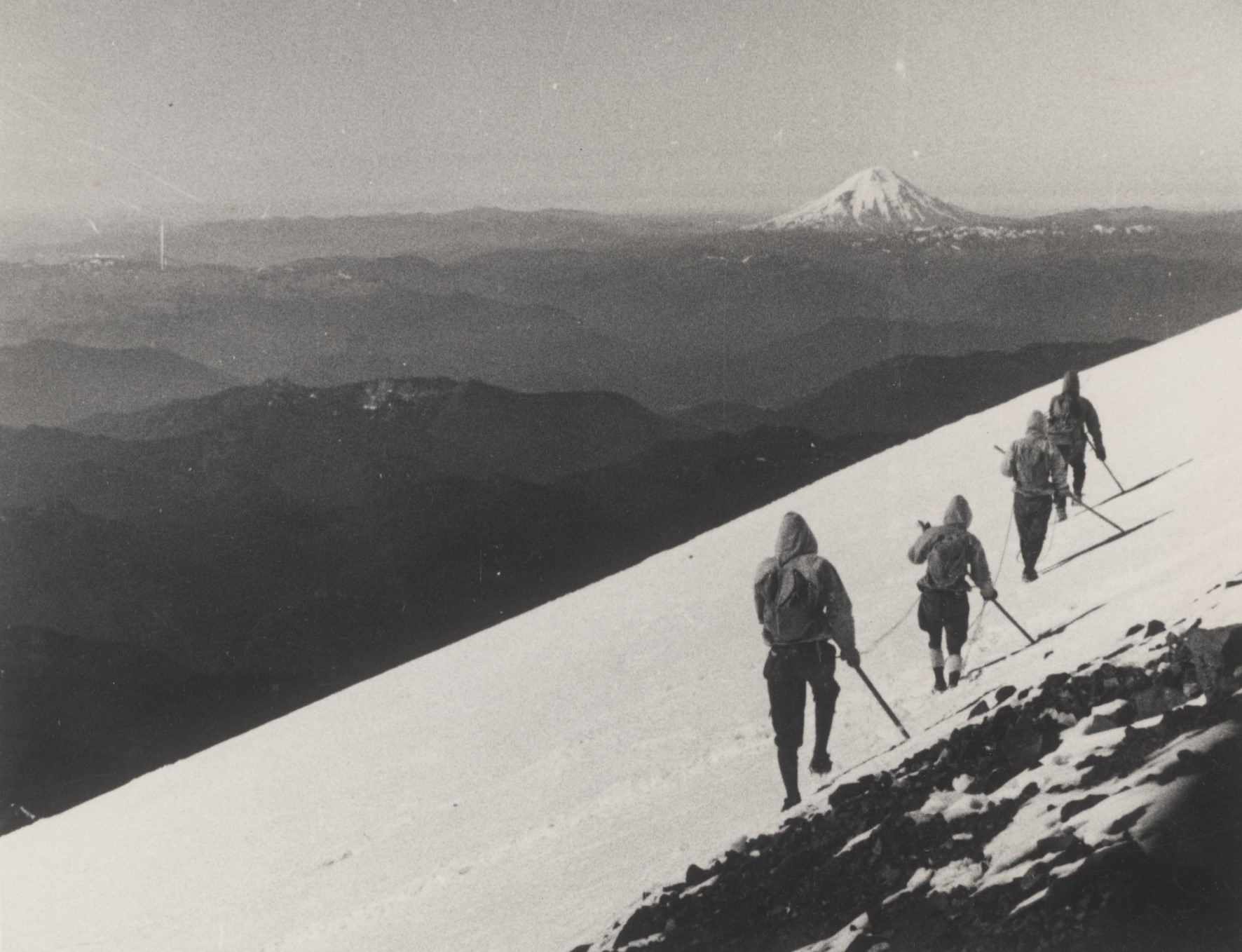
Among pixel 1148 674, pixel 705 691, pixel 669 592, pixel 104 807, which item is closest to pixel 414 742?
pixel 705 691

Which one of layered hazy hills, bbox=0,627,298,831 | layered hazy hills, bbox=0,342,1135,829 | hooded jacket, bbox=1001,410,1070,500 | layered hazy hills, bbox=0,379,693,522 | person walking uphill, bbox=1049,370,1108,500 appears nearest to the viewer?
hooded jacket, bbox=1001,410,1070,500

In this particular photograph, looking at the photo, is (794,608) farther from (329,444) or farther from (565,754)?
(329,444)

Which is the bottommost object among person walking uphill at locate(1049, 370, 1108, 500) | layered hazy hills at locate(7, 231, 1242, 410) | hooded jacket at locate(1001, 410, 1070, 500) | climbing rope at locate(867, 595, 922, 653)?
climbing rope at locate(867, 595, 922, 653)

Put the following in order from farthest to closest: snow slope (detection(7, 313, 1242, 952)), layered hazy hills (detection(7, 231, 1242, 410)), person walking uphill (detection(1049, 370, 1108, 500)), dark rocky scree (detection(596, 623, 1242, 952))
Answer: layered hazy hills (detection(7, 231, 1242, 410))
person walking uphill (detection(1049, 370, 1108, 500))
snow slope (detection(7, 313, 1242, 952))
dark rocky scree (detection(596, 623, 1242, 952))

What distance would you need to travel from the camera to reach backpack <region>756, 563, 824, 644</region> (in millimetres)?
5293

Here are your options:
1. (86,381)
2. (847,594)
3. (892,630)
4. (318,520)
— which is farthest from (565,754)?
(318,520)

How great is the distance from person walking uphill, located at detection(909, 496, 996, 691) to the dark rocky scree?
63.0 inches

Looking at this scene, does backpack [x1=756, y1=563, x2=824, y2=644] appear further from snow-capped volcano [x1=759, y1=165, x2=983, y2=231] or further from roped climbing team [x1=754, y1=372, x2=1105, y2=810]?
snow-capped volcano [x1=759, y1=165, x2=983, y2=231]

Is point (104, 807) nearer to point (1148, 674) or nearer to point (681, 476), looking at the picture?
point (1148, 674)

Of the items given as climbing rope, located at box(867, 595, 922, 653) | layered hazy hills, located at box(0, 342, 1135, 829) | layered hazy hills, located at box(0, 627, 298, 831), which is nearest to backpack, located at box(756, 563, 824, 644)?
climbing rope, located at box(867, 595, 922, 653)

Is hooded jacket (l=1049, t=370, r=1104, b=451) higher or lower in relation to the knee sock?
higher

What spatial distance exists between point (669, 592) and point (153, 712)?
113975mm

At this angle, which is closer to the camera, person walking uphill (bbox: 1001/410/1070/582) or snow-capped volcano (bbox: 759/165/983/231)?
person walking uphill (bbox: 1001/410/1070/582)

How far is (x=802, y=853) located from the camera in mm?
4496
